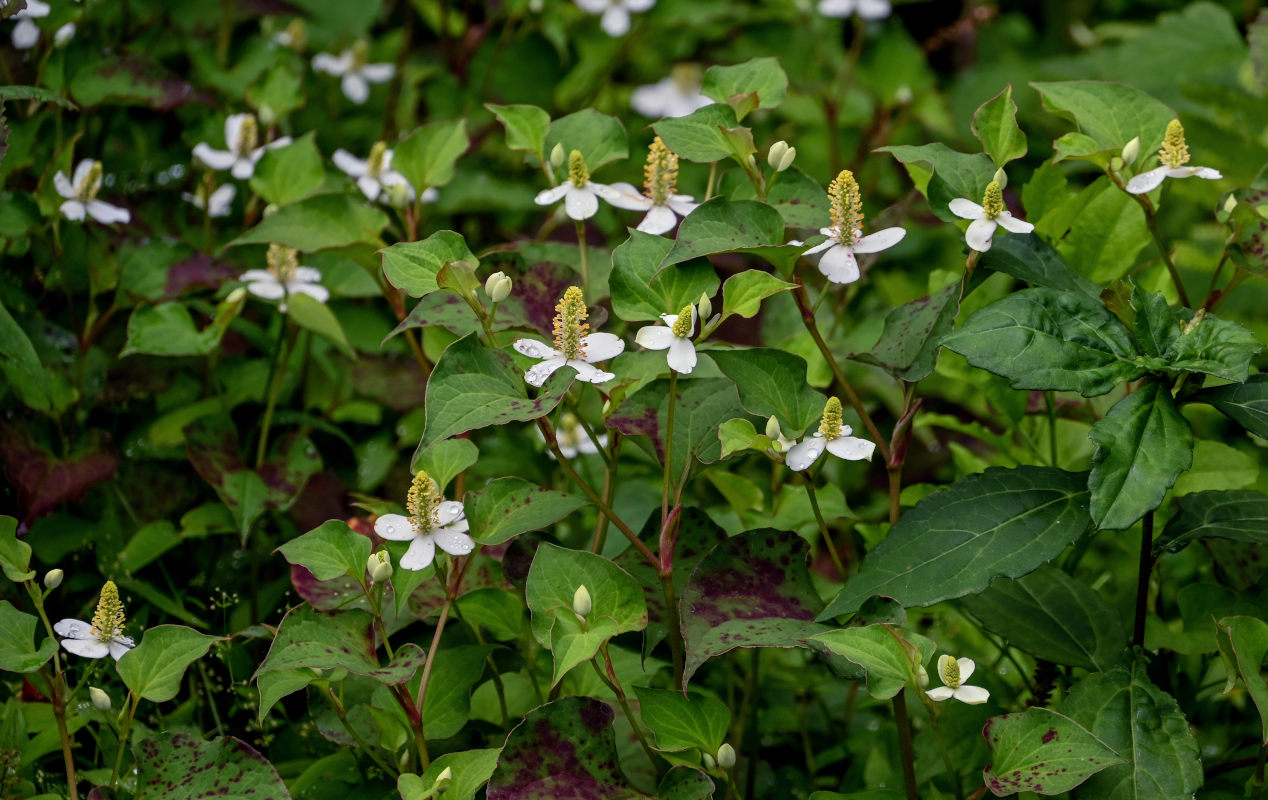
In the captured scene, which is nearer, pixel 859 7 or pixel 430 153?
pixel 430 153

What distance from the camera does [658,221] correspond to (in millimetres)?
1190

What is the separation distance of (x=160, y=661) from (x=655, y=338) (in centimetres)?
54

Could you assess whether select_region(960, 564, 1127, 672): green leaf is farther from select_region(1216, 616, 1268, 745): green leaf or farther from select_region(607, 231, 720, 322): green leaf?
select_region(607, 231, 720, 322): green leaf

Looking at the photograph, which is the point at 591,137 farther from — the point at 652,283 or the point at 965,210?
the point at 965,210

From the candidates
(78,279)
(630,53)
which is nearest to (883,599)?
(78,279)

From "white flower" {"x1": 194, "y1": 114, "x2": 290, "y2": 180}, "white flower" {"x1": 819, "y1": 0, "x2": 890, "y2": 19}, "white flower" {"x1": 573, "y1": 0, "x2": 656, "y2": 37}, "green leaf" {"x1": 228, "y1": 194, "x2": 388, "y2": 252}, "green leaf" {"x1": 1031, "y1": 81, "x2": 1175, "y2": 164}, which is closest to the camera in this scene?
"green leaf" {"x1": 1031, "y1": 81, "x2": 1175, "y2": 164}

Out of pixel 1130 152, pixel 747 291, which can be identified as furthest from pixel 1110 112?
pixel 747 291

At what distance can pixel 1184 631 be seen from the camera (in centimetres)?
120

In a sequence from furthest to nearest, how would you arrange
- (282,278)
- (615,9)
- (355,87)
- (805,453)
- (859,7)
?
(859,7), (615,9), (355,87), (282,278), (805,453)

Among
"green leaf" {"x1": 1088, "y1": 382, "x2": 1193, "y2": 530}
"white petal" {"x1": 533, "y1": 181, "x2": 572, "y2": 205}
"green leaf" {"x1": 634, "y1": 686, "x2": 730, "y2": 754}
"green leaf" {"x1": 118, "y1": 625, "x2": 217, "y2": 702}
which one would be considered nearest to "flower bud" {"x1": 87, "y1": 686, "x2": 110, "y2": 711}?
"green leaf" {"x1": 118, "y1": 625, "x2": 217, "y2": 702}

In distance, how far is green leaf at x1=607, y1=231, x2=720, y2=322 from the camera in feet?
3.46

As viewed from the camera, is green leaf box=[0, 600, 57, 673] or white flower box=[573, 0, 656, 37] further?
white flower box=[573, 0, 656, 37]

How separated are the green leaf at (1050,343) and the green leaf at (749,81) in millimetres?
350

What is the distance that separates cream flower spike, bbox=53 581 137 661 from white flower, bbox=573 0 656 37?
147 cm
